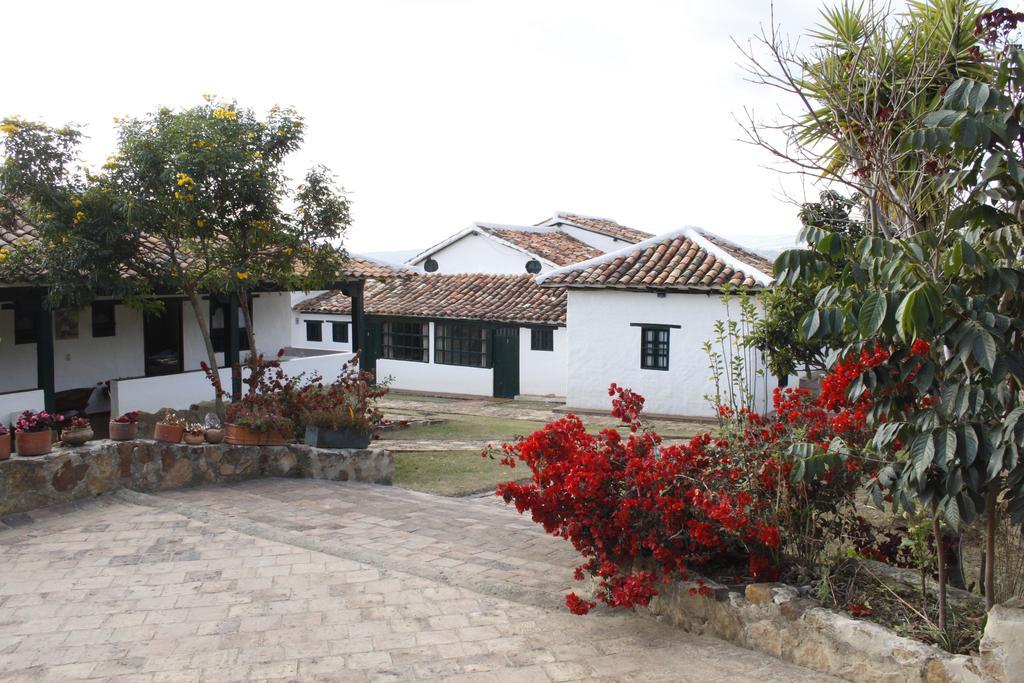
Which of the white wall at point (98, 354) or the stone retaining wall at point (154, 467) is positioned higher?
the white wall at point (98, 354)

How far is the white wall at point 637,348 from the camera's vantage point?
19.2 metres

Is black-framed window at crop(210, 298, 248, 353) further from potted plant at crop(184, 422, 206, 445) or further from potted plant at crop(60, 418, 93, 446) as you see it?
potted plant at crop(60, 418, 93, 446)

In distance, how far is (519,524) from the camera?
784 cm

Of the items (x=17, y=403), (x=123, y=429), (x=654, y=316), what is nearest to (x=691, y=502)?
(x=123, y=429)

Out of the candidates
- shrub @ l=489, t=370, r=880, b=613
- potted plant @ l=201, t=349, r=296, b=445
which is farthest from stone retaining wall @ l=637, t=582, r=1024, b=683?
potted plant @ l=201, t=349, r=296, b=445

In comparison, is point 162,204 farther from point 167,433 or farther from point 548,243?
point 548,243

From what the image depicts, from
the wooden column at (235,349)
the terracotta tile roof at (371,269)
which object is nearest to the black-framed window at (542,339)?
the terracotta tile roof at (371,269)

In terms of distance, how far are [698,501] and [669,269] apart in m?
15.3

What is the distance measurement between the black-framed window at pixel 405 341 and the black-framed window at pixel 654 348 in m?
7.35

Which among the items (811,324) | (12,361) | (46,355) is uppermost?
(811,324)

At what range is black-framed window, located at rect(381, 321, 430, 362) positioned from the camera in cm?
2520

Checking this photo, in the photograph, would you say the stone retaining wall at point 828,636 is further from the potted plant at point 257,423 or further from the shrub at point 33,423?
the shrub at point 33,423

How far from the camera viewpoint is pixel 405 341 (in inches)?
1009

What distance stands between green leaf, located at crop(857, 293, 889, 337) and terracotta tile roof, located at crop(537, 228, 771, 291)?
47.0 feet
